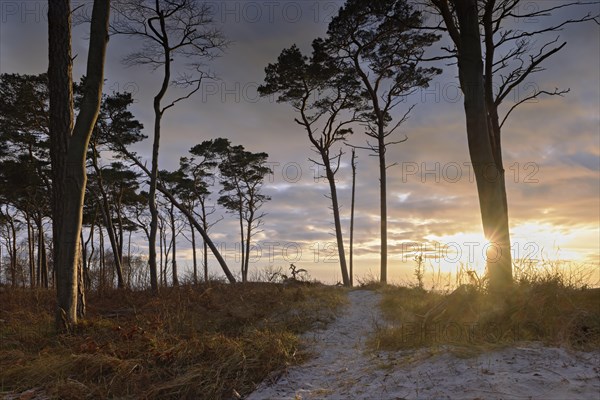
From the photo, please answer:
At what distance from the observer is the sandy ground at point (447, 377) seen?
11.3ft

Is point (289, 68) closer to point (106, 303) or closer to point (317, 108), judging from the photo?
point (317, 108)

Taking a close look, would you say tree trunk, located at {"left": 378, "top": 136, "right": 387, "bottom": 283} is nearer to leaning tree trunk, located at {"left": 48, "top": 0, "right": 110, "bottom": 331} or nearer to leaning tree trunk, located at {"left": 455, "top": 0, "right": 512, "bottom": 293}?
leaning tree trunk, located at {"left": 455, "top": 0, "right": 512, "bottom": 293}

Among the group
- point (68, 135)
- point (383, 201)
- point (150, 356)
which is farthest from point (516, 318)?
point (383, 201)

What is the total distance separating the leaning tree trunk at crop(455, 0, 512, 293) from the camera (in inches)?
271

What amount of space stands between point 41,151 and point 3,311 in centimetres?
1390

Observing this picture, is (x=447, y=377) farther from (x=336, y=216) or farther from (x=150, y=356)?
(x=336, y=216)

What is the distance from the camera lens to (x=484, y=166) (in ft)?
23.0

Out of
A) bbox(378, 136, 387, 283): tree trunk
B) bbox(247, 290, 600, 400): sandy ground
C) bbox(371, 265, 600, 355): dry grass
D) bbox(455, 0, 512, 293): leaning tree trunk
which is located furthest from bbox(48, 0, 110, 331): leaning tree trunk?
bbox(378, 136, 387, 283): tree trunk

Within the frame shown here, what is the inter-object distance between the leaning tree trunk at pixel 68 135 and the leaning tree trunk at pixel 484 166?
653cm

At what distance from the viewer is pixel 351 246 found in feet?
81.1

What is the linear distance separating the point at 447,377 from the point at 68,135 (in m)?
7.80

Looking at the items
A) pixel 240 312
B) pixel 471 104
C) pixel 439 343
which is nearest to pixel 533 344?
pixel 439 343

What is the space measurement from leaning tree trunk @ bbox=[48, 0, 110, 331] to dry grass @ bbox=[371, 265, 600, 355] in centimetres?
532

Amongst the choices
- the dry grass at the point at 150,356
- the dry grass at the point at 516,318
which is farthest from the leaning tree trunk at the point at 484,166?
the dry grass at the point at 150,356
